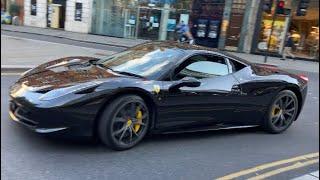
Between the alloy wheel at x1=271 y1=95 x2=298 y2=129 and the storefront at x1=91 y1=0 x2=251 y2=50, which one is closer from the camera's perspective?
the storefront at x1=91 y1=0 x2=251 y2=50

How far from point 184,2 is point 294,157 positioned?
7.69ft

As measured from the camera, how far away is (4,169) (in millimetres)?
3715

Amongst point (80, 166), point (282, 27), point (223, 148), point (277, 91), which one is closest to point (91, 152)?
point (80, 166)

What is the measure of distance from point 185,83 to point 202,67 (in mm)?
520

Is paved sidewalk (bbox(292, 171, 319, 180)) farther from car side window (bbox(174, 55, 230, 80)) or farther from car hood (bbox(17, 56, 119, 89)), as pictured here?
car hood (bbox(17, 56, 119, 89))

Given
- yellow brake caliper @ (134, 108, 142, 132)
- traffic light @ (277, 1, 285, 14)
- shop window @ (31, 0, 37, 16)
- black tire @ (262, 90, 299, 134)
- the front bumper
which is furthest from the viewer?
traffic light @ (277, 1, 285, 14)

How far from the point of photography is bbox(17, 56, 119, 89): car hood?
14.5 ft

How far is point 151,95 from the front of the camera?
473cm

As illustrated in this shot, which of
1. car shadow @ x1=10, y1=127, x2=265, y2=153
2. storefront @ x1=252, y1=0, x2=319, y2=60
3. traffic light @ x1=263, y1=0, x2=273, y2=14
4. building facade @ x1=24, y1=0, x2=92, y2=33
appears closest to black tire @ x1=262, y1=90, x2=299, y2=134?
car shadow @ x1=10, y1=127, x2=265, y2=153

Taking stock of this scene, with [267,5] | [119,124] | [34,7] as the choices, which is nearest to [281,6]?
[267,5]

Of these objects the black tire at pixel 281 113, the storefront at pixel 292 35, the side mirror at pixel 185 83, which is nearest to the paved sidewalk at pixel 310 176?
the black tire at pixel 281 113

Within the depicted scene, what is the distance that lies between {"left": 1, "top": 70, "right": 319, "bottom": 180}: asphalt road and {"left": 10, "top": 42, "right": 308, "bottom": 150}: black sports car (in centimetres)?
20

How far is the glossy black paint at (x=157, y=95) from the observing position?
4211mm

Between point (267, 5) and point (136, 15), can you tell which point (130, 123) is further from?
point (267, 5)
